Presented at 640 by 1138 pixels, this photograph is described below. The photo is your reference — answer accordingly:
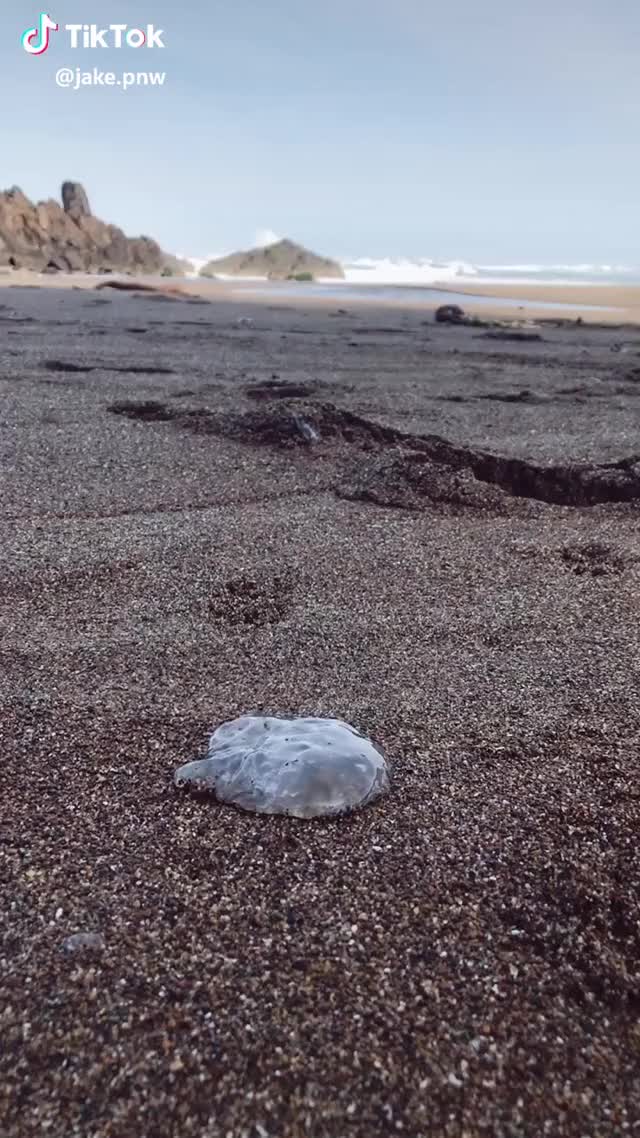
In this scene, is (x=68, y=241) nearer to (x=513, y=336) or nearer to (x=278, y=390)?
(x=513, y=336)

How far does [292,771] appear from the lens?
1479mm

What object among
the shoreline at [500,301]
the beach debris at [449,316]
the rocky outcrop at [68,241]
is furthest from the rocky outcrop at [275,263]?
the beach debris at [449,316]

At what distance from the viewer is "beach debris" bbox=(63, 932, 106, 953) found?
115 cm

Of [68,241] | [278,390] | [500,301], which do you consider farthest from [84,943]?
[68,241]

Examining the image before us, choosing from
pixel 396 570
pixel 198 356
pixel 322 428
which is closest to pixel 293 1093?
pixel 396 570

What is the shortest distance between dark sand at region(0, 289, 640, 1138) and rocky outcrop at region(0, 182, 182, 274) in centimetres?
2681

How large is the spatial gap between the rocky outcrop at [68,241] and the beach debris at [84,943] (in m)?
28.6

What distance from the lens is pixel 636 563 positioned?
255 centimetres

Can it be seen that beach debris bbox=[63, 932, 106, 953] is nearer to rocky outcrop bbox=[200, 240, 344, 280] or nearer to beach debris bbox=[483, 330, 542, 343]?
beach debris bbox=[483, 330, 542, 343]

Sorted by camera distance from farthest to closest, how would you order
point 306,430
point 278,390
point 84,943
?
point 278,390, point 306,430, point 84,943

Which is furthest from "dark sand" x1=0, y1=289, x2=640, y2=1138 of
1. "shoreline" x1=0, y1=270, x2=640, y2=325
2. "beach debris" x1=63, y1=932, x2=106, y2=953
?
"shoreline" x1=0, y1=270, x2=640, y2=325

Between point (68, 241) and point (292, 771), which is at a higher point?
point (68, 241)

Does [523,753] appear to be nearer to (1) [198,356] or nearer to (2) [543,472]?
(2) [543,472]

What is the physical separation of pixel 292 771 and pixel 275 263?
3631 cm
